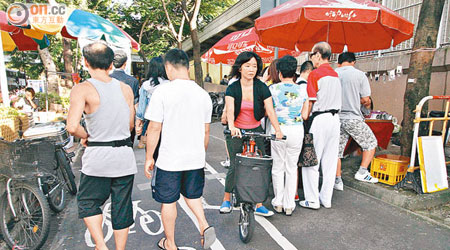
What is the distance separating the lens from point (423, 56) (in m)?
4.29

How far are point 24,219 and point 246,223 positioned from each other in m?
2.24

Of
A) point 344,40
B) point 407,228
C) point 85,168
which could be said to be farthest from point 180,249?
point 344,40

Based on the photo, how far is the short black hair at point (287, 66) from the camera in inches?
130

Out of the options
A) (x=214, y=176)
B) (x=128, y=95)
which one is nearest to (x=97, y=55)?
(x=128, y=95)

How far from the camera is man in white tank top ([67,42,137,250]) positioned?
226 centimetres

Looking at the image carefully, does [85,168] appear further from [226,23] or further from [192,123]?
[226,23]

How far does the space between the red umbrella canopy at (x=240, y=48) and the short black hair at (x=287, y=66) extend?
3608mm

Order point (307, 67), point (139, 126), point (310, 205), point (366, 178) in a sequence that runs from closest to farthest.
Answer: point (310, 205)
point (307, 67)
point (366, 178)
point (139, 126)

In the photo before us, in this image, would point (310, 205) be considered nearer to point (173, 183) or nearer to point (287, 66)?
point (287, 66)

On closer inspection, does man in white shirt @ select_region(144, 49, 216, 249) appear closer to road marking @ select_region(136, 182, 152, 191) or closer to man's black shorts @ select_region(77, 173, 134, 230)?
man's black shorts @ select_region(77, 173, 134, 230)

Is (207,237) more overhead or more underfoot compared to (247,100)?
more underfoot

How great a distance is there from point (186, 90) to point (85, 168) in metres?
1.06

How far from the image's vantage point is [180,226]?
335cm

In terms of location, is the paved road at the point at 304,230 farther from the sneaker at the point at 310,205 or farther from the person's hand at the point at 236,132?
the person's hand at the point at 236,132
